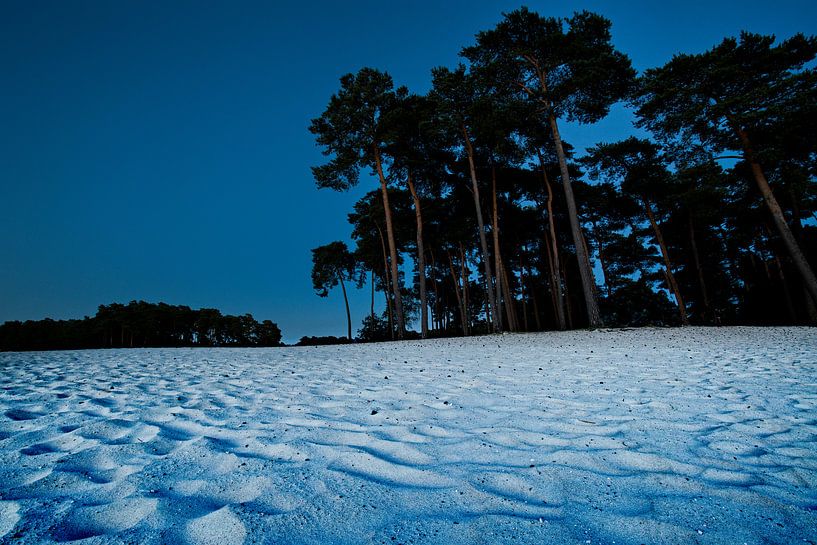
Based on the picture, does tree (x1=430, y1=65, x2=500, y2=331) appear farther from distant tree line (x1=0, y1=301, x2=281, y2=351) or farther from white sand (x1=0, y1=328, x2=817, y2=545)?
distant tree line (x1=0, y1=301, x2=281, y2=351)

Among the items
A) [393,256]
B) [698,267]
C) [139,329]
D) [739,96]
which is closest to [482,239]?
[393,256]

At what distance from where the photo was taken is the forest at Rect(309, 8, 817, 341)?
44.6ft

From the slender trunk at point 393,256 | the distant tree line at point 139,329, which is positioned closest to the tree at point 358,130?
the slender trunk at point 393,256

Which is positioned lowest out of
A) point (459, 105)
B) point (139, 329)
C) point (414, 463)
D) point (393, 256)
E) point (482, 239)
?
point (414, 463)

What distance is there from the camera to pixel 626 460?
1979 mm

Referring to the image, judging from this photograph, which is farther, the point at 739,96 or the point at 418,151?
the point at 418,151

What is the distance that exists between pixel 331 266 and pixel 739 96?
26278mm

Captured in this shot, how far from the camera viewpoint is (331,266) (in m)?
29.7

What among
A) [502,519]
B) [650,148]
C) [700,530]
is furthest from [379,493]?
[650,148]

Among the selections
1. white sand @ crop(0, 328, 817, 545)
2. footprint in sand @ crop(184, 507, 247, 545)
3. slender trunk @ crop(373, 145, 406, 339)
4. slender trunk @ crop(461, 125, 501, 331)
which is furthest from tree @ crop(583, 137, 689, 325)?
footprint in sand @ crop(184, 507, 247, 545)

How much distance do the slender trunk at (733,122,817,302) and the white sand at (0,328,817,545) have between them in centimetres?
1308

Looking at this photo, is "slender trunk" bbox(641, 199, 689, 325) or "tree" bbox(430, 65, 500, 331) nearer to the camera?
"tree" bbox(430, 65, 500, 331)

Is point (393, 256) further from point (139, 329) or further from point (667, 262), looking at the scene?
point (139, 329)

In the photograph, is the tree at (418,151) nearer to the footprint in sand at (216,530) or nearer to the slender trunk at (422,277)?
the slender trunk at (422,277)
